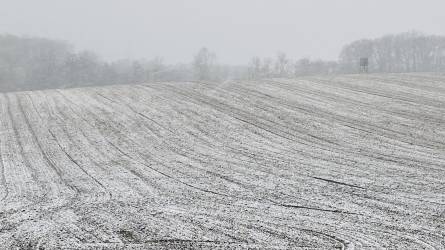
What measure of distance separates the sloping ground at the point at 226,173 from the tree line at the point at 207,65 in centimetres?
3999

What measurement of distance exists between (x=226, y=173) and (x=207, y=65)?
62688mm

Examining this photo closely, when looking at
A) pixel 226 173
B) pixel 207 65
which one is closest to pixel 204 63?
pixel 207 65

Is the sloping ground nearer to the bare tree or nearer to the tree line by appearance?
the tree line

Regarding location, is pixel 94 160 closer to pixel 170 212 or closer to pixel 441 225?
pixel 170 212

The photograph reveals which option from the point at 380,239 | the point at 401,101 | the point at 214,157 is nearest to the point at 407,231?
the point at 380,239

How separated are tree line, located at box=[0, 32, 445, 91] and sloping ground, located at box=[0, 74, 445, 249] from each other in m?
40.0

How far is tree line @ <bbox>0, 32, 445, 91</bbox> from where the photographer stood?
5965 centimetres

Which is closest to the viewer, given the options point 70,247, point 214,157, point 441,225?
point 70,247

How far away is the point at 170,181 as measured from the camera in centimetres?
852

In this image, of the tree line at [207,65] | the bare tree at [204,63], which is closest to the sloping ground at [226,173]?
the tree line at [207,65]

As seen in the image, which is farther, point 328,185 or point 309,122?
point 309,122

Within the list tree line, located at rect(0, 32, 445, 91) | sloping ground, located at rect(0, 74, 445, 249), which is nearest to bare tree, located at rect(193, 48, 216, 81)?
tree line, located at rect(0, 32, 445, 91)

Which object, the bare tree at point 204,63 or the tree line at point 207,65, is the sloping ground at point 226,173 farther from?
the bare tree at point 204,63

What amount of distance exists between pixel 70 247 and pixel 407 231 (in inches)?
168
